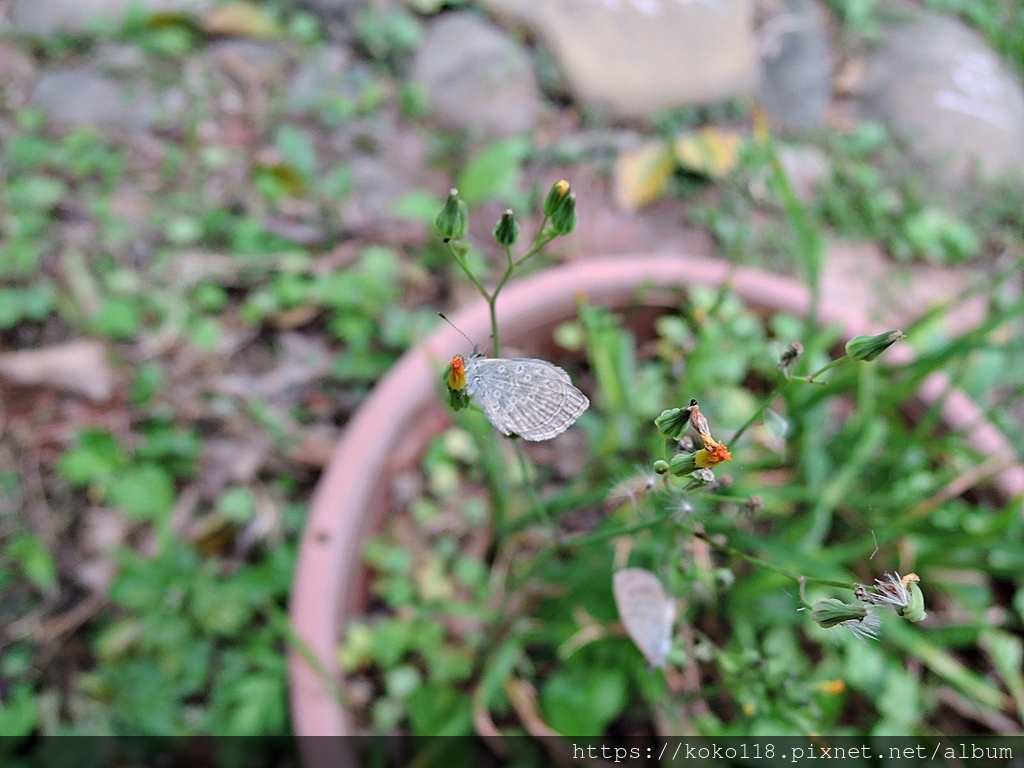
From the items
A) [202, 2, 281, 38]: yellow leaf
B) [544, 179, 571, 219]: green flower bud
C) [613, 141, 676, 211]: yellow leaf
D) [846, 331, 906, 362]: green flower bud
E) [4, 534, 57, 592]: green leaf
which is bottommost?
[4, 534, 57, 592]: green leaf

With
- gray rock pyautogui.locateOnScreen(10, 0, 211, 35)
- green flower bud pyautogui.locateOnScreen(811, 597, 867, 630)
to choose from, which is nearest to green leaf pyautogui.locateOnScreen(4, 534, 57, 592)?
green flower bud pyautogui.locateOnScreen(811, 597, 867, 630)

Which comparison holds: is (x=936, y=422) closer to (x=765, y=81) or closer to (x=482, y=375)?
(x=482, y=375)

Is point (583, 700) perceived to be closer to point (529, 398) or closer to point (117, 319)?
point (529, 398)

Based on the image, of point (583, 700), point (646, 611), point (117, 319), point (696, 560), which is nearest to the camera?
point (646, 611)

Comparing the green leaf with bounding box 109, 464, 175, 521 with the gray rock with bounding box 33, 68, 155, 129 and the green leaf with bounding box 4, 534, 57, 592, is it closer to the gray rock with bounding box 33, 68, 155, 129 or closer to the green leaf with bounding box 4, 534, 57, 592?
the green leaf with bounding box 4, 534, 57, 592

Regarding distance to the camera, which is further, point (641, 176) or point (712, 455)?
point (641, 176)

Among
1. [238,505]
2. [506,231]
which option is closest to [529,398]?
[506,231]

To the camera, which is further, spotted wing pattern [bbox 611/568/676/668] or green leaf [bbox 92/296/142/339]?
green leaf [bbox 92/296/142/339]

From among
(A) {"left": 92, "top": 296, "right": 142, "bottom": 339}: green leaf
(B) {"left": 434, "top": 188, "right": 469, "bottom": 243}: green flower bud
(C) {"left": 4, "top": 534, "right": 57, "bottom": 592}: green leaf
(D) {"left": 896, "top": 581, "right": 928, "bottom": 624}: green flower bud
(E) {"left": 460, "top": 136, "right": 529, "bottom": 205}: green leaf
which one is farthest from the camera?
(E) {"left": 460, "top": 136, "right": 529, "bottom": 205}: green leaf
